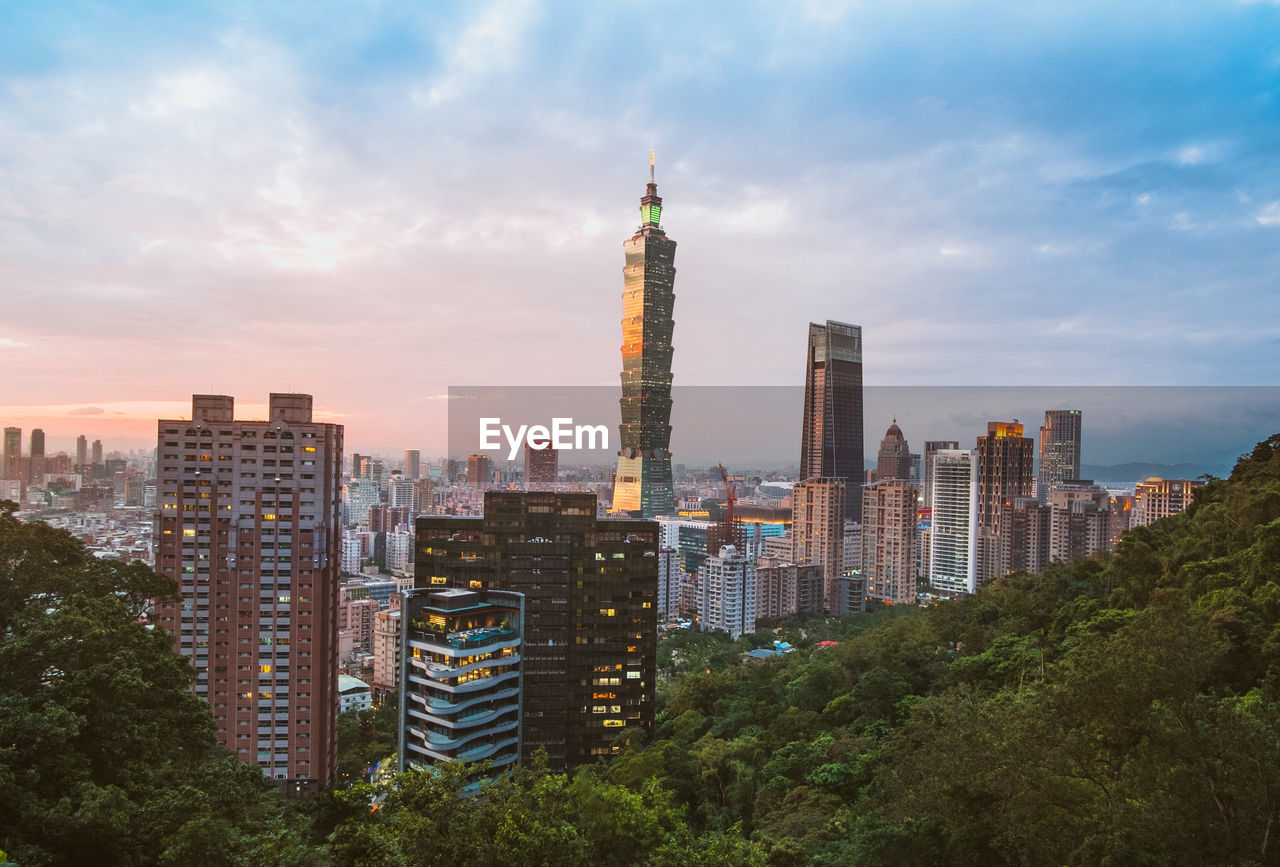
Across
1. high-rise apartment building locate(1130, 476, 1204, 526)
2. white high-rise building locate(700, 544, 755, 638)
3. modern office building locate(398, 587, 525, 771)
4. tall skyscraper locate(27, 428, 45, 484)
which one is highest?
tall skyscraper locate(27, 428, 45, 484)

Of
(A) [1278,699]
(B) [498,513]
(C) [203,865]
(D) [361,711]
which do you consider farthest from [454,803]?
(D) [361,711]

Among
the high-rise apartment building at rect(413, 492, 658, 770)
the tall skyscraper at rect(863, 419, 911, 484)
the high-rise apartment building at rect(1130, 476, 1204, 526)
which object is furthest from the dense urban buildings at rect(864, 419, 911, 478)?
the high-rise apartment building at rect(413, 492, 658, 770)

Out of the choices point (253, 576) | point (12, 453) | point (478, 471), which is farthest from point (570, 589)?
point (478, 471)

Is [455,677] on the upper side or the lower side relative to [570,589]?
lower

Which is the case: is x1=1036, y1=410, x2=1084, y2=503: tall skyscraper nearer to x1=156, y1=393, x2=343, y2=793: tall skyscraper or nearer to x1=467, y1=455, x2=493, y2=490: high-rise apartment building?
x1=467, y1=455, x2=493, y2=490: high-rise apartment building

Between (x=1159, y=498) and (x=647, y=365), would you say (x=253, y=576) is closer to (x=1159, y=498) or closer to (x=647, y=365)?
(x=1159, y=498)

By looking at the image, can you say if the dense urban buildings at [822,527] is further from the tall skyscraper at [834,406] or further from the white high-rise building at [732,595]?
the tall skyscraper at [834,406]

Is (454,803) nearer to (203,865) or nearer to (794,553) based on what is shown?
(203,865)

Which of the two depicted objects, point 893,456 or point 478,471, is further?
point 893,456
